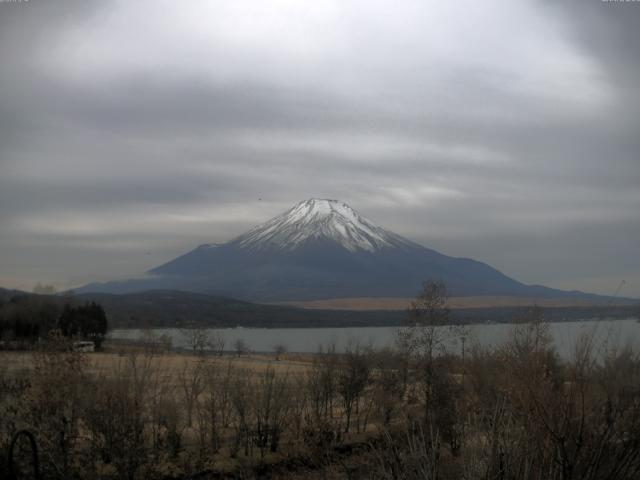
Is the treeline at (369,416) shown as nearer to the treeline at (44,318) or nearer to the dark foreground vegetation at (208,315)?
the treeline at (44,318)

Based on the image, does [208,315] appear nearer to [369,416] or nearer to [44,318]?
[44,318]

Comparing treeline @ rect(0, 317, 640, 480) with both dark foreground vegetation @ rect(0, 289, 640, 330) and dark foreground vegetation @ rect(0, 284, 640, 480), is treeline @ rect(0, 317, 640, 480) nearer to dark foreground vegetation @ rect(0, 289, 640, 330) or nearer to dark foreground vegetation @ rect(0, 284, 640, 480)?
dark foreground vegetation @ rect(0, 284, 640, 480)

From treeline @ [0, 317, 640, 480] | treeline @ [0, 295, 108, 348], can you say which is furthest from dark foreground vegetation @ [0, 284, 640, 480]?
treeline @ [0, 295, 108, 348]

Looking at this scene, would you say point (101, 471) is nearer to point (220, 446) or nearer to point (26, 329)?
point (220, 446)

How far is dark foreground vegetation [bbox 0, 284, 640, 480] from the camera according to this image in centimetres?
764

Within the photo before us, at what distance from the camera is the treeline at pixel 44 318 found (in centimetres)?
8506

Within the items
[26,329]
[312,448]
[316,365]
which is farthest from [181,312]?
[312,448]

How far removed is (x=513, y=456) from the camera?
7777 millimetres

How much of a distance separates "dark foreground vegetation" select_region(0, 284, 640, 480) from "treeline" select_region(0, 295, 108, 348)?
54.6 meters

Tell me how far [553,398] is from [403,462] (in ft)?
6.85

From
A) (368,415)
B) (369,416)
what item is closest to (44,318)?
(369,416)

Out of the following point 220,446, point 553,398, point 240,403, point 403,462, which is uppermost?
point 553,398

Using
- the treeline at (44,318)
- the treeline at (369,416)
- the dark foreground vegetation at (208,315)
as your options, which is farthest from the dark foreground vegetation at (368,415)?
the dark foreground vegetation at (208,315)

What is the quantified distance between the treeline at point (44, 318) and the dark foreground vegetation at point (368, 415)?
54.6m
